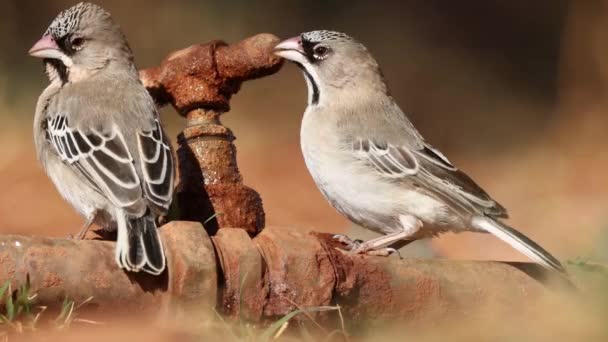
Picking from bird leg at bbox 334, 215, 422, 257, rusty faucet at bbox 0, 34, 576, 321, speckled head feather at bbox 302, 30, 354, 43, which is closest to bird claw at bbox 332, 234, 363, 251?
bird leg at bbox 334, 215, 422, 257

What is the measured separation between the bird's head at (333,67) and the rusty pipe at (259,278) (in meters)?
1.70

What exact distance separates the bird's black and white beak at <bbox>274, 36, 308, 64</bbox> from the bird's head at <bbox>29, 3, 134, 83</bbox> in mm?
871

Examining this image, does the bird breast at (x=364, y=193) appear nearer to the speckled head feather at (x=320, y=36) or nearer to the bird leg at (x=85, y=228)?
the speckled head feather at (x=320, y=36)

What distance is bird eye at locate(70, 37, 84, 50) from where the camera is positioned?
233 inches

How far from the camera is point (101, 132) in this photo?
5.39 metres

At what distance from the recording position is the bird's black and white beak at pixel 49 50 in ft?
18.8

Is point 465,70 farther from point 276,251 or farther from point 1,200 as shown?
point 276,251

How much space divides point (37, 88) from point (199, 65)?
3534 mm

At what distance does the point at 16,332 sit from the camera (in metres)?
3.81

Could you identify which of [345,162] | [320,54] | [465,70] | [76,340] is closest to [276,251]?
[76,340]

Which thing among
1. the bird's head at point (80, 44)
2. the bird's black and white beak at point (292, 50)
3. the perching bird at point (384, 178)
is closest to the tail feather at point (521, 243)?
the perching bird at point (384, 178)

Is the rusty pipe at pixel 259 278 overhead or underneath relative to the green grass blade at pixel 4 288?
overhead

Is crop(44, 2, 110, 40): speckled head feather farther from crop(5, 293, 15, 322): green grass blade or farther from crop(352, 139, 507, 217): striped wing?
crop(5, 293, 15, 322): green grass blade

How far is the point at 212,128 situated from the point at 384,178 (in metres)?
0.87
